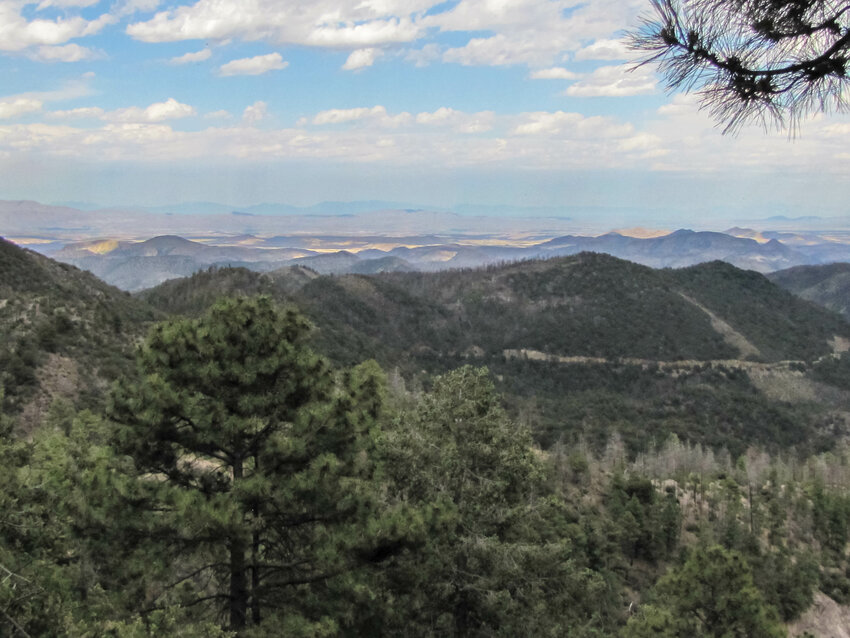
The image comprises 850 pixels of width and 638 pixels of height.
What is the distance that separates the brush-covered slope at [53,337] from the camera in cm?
2900

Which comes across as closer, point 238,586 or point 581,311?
point 238,586

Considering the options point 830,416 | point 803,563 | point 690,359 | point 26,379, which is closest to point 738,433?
point 830,416

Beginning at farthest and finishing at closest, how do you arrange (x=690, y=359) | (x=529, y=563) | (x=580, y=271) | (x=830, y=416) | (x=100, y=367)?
1. (x=580, y=271)
2. (x=690, y=359)
3. (x=830, y=416)
4. (x=100, y=367)
5. (x=529, y=563)

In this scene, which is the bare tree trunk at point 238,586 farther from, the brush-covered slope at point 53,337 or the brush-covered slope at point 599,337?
the brush-covered slope at point 599,337

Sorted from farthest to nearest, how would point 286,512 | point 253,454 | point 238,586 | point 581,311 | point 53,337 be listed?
point 581,311, point 53,337, point 253,454, point 238,586, point 286,512

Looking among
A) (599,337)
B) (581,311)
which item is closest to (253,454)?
(599,337)

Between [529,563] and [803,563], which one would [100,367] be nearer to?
[529,563]

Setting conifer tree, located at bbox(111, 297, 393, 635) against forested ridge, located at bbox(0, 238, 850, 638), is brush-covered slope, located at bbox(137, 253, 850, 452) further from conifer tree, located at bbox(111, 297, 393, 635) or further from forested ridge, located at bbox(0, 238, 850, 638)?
conifer tree, located at bbox(111, 297, 393, 635)

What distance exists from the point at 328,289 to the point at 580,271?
202 ft

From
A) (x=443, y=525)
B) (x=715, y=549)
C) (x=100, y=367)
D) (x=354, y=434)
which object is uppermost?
(x=354, y=434)

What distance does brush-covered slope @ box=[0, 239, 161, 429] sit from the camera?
1142 inches

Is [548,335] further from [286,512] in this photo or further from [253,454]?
[286,512]

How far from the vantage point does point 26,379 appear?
2919 cm

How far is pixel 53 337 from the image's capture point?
33375 millimetres
